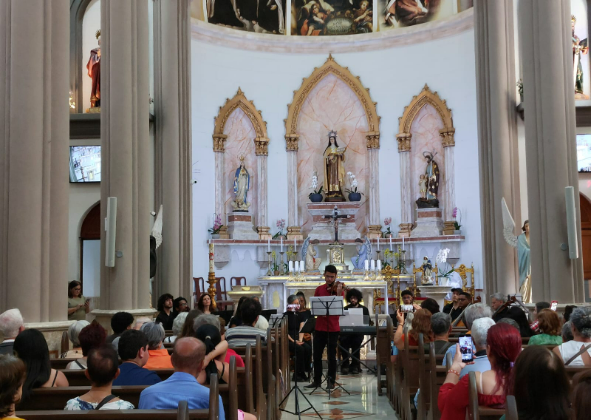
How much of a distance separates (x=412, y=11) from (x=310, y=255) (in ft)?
24.9

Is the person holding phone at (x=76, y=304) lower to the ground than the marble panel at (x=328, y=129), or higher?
lower

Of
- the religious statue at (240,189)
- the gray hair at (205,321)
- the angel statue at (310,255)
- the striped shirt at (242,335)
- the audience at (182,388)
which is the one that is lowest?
the striped shirt at (242,335)

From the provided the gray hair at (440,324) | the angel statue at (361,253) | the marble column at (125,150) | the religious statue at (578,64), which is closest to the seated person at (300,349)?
the marble column at (125,150)

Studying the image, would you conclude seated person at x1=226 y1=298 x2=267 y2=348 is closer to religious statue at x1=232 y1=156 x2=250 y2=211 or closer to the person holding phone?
the person holding phone

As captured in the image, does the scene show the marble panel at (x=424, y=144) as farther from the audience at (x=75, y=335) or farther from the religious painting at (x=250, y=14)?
the audience at (x=75, y=335)

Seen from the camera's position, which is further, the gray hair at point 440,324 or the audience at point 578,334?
the gray hair at point 440,324

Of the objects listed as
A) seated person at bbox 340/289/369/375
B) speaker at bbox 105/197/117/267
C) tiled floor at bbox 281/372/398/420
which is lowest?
tiled floor at bbox 281/372/398/420

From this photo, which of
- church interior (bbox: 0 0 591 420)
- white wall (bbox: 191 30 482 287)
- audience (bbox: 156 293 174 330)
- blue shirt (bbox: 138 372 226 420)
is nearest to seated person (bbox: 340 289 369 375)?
church interior (bbox: 0 0 591 420)

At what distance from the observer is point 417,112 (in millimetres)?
20328

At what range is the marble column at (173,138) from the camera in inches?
561

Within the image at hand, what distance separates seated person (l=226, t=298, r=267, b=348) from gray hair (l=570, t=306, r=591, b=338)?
2.75 meters

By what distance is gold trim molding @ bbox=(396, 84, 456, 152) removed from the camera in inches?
776

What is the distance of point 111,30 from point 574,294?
24.7ft

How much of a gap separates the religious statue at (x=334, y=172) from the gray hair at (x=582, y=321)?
49.4 feet
